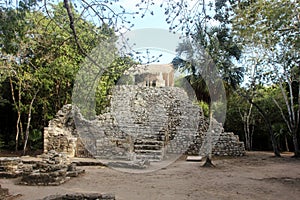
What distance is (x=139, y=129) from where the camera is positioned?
15633 mm

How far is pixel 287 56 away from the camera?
12.3 metres

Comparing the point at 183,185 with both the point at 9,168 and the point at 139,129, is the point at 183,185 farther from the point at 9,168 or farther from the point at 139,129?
the point at 139,129

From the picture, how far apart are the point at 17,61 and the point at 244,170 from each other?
387 inches

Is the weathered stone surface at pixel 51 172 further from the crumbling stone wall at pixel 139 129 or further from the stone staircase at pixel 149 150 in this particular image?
the stone staircase at pixel 149 150

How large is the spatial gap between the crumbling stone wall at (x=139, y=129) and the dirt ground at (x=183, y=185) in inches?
122

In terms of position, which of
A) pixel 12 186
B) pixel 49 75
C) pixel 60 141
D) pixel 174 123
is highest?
pixel 49 75

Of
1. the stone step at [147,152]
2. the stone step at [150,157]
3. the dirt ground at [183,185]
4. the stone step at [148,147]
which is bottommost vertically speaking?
the dirt ground at [183,185]

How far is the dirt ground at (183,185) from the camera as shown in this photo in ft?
21.0

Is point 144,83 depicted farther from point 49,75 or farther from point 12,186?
point 12,186

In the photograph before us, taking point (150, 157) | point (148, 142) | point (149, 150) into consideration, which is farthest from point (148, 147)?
point (150, 157)

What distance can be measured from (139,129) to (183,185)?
8.20m

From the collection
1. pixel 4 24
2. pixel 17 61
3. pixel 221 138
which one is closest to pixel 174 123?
pixel 221 138

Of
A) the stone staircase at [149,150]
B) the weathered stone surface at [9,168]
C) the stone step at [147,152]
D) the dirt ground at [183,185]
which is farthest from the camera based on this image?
the stone step at [147,152]

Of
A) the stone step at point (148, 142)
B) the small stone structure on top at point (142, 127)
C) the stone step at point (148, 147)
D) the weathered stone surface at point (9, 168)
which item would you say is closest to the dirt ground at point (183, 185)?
the weathered stone surface at point (9, 168)
